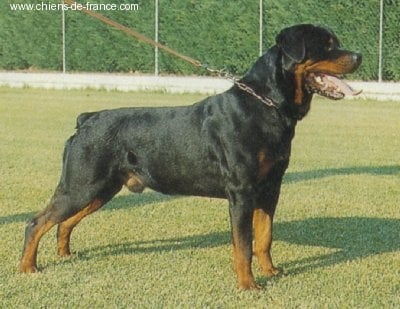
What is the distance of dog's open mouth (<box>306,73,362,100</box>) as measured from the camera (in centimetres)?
508

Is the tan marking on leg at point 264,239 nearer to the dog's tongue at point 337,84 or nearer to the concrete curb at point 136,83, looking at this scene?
the dog's tongue at point 337,84

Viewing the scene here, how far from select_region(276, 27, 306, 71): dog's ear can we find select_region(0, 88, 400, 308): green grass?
4.53ft

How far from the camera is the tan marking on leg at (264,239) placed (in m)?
5.49

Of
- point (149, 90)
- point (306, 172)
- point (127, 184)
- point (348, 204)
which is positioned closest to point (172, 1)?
point (149, 90)

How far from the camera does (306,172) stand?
992cm

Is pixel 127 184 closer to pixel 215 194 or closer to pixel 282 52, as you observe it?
pixel 215 194

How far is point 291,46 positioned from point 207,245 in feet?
6.28

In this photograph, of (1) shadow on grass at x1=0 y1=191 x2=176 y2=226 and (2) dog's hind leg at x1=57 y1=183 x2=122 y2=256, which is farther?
(1) shadow on grass at x1=0 y1=191 x2=176 y2=226

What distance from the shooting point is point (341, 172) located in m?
9.93

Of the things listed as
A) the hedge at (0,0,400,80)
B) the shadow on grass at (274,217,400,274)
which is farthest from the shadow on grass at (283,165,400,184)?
the hedge at (0,0,400,80)

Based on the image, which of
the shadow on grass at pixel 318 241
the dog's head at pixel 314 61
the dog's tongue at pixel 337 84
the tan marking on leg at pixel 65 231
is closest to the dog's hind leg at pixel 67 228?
the tan marking on leg at pixel 65 231

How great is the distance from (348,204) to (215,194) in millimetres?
2828

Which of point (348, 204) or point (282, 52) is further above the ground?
point (282, 52)

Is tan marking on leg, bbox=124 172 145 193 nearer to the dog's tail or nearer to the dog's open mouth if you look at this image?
the dog's tail
